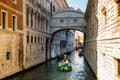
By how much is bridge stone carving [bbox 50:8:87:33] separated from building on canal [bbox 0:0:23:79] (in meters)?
13.5

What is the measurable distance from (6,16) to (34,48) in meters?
8.75

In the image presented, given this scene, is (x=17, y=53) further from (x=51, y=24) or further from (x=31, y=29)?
(x=51, y=24)

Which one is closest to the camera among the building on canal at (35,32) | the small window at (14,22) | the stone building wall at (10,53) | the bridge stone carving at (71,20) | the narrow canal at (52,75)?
the stone building wall at (10,53)

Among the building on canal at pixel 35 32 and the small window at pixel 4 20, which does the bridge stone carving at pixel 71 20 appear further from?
the small window at pixel 4 20

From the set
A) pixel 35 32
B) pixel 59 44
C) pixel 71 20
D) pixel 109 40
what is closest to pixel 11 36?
pixel 35 32

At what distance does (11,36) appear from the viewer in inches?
663

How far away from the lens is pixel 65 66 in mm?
20922

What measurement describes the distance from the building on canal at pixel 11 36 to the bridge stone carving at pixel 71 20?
44.4ft

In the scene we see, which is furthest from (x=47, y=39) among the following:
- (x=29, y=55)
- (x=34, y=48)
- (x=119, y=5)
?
(x=119, y=5)

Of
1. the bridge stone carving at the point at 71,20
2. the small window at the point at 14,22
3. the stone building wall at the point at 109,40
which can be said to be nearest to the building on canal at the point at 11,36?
the small window at the point at 14,22

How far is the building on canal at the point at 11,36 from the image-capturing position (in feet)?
49.8

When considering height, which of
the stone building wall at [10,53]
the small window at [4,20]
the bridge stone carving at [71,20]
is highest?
the bridge stone carving at [71,20]

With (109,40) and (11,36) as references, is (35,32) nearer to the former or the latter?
(11,36)

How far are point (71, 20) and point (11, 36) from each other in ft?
54.5
